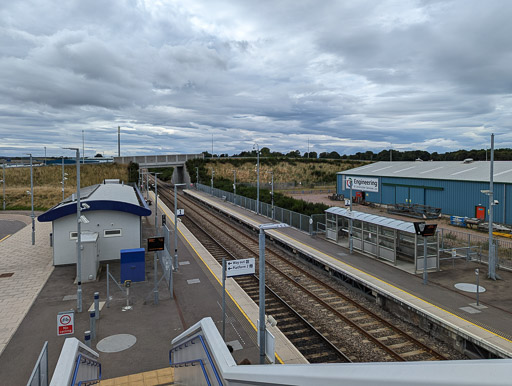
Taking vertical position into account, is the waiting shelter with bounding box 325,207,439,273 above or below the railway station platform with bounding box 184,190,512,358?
above

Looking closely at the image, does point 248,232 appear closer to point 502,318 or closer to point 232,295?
point 232,295

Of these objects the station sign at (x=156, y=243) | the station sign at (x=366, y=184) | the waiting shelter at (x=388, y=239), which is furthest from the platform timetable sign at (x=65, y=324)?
the station sign at (x=366, y=184)

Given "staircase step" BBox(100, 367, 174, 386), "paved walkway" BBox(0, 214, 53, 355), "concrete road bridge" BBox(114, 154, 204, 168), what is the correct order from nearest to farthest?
"staircase step" BBox(100, 367, 174, 386) → "paved walkway" BBox(0, 214, 53, 355) → "concrete road bridge" BBox(114, 154, 204, 168)

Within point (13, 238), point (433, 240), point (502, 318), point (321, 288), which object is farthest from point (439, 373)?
point (13, 238)

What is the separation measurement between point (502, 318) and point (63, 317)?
14591 mm

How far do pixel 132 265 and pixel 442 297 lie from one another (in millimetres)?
13920

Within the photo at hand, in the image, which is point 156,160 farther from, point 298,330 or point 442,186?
point 298,330

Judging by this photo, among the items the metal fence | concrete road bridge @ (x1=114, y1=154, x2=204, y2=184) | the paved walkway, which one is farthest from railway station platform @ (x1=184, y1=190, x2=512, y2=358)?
concrete road bridge @ (x1=114, y1=154, x2=204, y2=184)

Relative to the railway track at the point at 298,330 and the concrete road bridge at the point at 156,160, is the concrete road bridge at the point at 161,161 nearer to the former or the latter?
the concrete road bridge at the point at 156,160

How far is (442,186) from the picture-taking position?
131 ft

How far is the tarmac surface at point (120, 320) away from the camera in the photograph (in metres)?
10.8

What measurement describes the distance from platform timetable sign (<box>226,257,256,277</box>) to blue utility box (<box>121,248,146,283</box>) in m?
7.95

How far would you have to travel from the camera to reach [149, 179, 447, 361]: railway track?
39.3ft

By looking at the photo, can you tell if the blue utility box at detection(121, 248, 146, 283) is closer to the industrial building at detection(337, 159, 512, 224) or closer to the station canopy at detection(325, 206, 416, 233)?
the station canopy at detection(325, 206, 416, 233)
